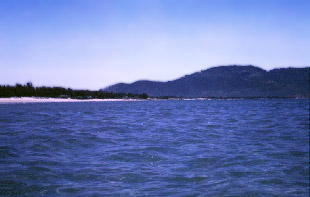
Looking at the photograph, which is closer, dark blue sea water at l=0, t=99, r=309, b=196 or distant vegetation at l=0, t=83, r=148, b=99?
dark blue sea water at l=0, t=99, r=309, b=196

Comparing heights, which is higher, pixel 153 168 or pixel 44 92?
pixel 44 92

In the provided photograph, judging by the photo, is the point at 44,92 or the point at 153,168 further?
the point at 44,92

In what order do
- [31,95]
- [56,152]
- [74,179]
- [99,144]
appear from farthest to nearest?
[31,95]
[99,144]
[56,152]
[74,179]

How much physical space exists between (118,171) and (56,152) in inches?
164

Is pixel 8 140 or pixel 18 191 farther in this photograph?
pixel 8 140

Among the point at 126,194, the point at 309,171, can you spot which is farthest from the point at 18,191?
the point at 309,171

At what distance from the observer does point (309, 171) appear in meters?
8.99

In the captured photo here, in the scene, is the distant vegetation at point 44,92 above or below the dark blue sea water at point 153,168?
above

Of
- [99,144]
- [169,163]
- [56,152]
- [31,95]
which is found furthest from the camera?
[31,95]

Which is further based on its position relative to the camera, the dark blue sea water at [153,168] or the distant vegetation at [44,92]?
the distant vegetation at [44,92]

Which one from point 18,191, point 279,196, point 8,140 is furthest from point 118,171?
point 8,140

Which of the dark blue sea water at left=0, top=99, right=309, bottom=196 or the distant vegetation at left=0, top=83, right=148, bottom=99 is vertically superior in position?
the distant vegetation at left=0, top=83, right=148, bottom=99

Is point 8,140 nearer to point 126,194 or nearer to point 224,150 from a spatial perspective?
point 126,194

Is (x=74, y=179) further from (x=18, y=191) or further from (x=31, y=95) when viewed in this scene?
(x=31, y=95)
